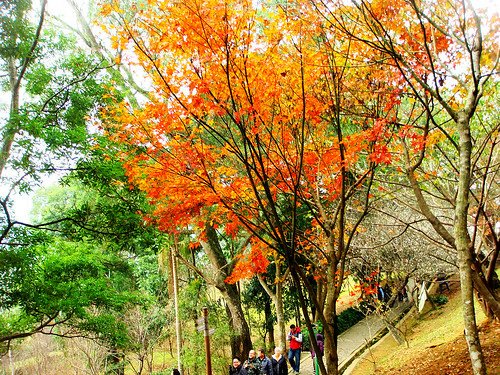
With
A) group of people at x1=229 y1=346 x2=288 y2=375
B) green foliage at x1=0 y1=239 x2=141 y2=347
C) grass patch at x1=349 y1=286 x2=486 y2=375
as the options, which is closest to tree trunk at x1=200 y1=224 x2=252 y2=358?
grass patch at x1=349 y1=286 x2=486 y2=375

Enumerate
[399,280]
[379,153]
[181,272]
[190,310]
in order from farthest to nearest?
[181,272] < [190,310] < [399,280] < [379,153]

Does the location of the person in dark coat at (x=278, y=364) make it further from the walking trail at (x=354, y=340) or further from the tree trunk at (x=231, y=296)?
the tree trunk at (x=231, y=296)

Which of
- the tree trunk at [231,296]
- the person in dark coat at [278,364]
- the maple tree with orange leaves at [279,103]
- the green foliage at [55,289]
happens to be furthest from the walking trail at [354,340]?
the green foliage at [55,289]

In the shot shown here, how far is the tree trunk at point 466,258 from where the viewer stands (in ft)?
13.5

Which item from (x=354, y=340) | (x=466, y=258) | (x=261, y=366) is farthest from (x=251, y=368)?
(x=354, y=340)

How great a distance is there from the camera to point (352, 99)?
285 inches


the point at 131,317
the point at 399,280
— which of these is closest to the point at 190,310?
the point at 131,317

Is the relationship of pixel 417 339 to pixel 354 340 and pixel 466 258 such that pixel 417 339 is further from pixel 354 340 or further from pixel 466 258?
pixel 466 258

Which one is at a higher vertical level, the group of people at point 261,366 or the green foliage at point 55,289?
the green foliage at point 55,289

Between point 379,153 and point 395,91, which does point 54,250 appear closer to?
point 379,153

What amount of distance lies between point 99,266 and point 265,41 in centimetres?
520

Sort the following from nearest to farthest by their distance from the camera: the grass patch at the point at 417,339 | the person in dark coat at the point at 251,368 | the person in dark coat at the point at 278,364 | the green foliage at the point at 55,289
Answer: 1. the green foliage at the point at 55,289
2. the person in dark coat at the point at 251,368
3. the person in dark coat at the point at 278,364
4. the grass patch at the point at 417,339

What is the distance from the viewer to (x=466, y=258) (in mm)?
4230

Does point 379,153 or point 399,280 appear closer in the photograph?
point 379,153
